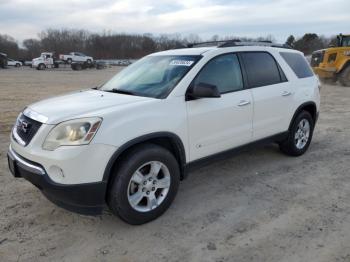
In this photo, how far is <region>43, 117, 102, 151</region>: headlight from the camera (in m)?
3.23

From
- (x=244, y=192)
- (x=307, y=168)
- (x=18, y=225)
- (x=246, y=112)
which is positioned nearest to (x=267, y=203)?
(x=244, y=192)

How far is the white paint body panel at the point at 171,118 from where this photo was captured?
10.6 ft

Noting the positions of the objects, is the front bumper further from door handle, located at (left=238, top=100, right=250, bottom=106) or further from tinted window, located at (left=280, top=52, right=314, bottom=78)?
tinted window, located at (left=280, top=52, right=314, bottom=78)

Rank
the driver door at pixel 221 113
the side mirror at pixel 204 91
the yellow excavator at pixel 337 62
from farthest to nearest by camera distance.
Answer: the yellow excavator at pixel 337 62 < the driver door at pixel 221 113 < the side mirror at pixel 204 91

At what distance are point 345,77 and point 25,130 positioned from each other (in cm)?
1735

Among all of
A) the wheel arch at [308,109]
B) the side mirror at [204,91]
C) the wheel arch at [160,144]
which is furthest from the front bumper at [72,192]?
the wheel arch at [308,109]

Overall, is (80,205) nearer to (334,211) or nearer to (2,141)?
(334,211)

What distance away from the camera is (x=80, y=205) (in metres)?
3.30

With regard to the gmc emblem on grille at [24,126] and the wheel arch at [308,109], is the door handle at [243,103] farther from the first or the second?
the gmc emblem on grille at [24,126]

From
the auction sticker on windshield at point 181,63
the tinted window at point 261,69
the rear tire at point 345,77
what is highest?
the auction sticker on windshield at point 181,63

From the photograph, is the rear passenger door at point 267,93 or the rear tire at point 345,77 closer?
the rear passenger door at point 267,93

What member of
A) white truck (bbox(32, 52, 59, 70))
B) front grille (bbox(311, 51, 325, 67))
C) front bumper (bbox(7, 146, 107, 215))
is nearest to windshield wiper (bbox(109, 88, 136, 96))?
front bumper (bbox(7, 146, 107, 215))

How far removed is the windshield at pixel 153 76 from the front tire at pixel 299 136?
7.26 ft

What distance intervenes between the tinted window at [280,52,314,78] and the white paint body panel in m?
0.17
